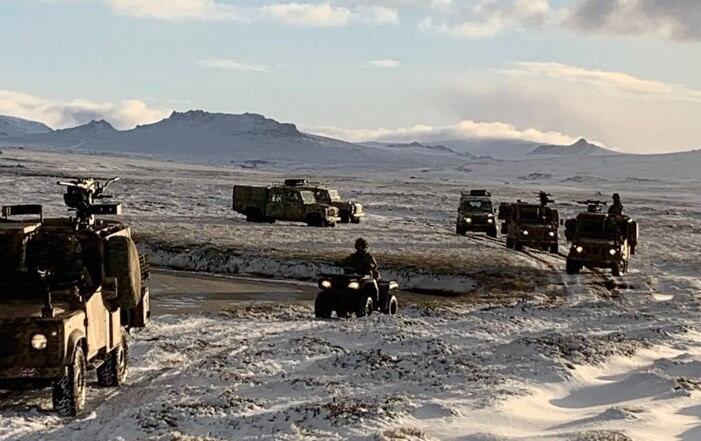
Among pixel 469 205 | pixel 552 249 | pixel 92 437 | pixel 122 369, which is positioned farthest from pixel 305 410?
pixel 469 205

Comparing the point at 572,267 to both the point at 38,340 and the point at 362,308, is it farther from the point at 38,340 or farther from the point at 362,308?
the point at 38,340

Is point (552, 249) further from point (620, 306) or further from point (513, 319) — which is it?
point (513, 319)

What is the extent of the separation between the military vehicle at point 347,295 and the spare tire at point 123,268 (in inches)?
273

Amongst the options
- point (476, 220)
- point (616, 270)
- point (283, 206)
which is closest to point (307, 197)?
point (283, 206)

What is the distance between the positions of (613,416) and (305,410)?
12.7 feet

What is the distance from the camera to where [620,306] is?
21828 mm

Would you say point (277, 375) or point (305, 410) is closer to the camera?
point (305, 410)

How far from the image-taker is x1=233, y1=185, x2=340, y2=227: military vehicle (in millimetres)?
44844

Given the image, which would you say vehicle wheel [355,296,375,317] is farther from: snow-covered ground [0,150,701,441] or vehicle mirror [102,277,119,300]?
vehicle mirror [102,277,119,300]

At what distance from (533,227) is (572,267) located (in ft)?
21.7

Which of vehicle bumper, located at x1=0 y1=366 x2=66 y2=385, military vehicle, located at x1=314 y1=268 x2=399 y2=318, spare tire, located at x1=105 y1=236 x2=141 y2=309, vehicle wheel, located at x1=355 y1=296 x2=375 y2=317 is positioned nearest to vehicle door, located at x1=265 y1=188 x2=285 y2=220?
military vehicle, located at x1=314 y1=268 x2=399 y2=318

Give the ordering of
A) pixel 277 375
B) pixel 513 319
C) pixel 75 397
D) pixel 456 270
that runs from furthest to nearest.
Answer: pixel 456 270
pixel 513 319
pixel 277 375
pixel 75 397

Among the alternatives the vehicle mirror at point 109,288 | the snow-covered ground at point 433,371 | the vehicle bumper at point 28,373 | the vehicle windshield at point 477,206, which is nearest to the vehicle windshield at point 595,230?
the snow-covered ground at point 433,371

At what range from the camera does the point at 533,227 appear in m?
35.8
